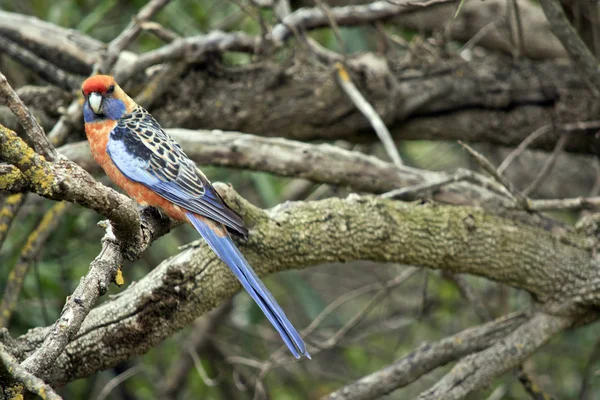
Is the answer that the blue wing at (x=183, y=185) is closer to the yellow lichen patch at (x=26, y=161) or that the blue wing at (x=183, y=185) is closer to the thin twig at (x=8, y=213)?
the thin twig at (x=8, y=213)

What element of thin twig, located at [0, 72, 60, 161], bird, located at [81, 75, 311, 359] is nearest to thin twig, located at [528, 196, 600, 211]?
bird, located at [81, 75, 311, 359]

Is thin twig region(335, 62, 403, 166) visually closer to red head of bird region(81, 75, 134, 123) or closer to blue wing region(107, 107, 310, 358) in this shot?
blue wing region(107, 107, 310, 358)

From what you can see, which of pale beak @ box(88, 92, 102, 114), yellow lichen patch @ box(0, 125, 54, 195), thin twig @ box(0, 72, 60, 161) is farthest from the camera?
pale beak @ box(88, 92, 102, 114)

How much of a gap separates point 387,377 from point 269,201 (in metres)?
1.83

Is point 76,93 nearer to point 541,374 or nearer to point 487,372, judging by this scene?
point 487,372

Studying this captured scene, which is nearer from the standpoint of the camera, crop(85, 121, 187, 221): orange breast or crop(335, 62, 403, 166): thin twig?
crop(85, 121, 187, 221): orange breast

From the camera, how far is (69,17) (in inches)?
195

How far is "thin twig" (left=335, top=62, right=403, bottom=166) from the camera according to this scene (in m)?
3.65

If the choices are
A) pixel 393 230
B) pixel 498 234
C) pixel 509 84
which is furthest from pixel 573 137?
pixel 393 230

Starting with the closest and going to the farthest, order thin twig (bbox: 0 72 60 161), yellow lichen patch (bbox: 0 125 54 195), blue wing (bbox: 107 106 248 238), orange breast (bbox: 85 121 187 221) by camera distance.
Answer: yellow lichen patch (bbox: 0 125 54 195), thin twig (bbox: 0 72 60 161), blue wing (bbox: 107 106 248 238), orange breast (bbox: 85 121 187 221)

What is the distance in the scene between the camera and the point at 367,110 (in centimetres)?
376

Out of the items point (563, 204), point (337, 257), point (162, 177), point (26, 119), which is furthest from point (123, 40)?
point (563, 204)

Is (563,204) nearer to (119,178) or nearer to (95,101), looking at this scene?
(119,178)

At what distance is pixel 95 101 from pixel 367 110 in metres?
1.43
